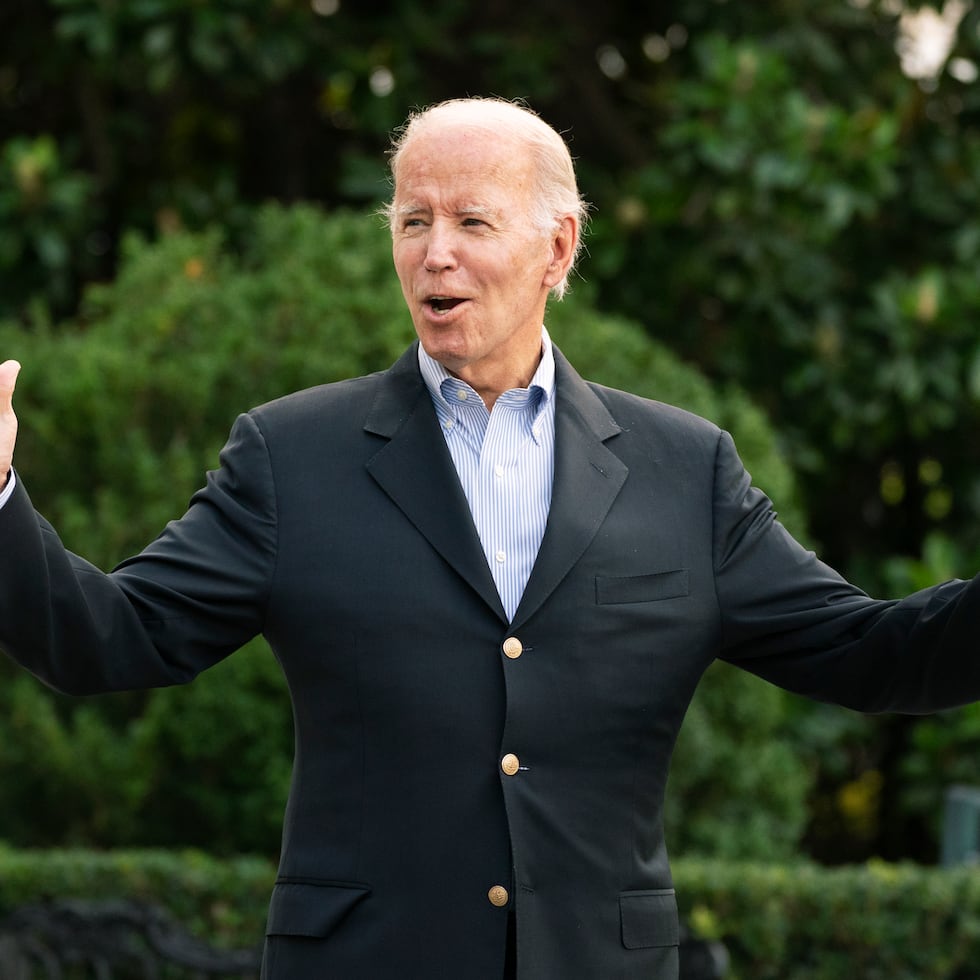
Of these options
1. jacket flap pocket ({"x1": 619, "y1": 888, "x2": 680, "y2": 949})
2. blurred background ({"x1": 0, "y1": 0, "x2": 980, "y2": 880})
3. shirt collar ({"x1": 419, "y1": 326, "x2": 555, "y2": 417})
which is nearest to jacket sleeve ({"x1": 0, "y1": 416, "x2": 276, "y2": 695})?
shirt collar ({"x1": 419, "y1": 326, "x2": 555, "y2": 417})

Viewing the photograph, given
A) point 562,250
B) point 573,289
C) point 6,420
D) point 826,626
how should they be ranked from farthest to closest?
point 573,289 < point 562,250 < point 826,626 < point 6,420

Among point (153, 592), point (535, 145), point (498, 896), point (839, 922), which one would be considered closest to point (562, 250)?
point (535, 145)

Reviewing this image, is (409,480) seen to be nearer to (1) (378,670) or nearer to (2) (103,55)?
(1) (378,670)

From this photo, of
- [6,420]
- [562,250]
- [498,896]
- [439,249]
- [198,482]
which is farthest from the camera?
[198,482]

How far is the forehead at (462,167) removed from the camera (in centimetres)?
220

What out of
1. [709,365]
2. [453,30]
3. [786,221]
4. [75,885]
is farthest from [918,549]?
[75,885]

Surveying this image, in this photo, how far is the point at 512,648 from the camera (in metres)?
2.10

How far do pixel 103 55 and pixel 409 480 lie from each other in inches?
157

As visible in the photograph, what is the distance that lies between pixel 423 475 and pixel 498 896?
558 millimetres

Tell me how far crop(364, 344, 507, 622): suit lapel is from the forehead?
0.88ft

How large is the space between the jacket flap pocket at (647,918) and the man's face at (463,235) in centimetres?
75

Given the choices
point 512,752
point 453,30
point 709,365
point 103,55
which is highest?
point 453,30

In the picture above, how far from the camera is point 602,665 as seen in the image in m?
2.15

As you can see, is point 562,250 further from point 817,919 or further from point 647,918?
point 817,919
